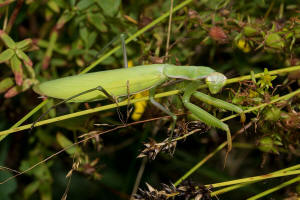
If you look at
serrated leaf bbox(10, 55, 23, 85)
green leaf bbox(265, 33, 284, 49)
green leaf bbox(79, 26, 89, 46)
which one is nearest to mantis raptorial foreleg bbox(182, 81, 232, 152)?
green leaf bbox(265, 33, 284, 49)

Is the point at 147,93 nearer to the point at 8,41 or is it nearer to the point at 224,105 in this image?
the point at 224,105

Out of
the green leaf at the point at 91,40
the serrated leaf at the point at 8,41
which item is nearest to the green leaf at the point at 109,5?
the green leaf at the point at 91,40

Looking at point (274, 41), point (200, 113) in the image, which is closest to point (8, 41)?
point (200, 113)

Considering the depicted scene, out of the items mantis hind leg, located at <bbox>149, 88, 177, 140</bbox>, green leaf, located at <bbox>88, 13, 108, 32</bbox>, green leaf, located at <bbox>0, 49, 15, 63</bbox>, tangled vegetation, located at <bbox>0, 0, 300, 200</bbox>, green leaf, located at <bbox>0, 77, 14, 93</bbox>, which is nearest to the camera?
tangled vegetation, located at <bbox>0, 0, 300, 200</bbox>

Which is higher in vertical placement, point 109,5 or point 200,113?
point 109,5

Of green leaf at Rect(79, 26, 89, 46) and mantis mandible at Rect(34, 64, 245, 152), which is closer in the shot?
mantis mandible at Rect(34, 64, 245, 152)

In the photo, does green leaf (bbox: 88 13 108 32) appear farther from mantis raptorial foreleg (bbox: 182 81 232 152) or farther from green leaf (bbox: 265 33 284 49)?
green leaf (bbox: 265 33 284 49)

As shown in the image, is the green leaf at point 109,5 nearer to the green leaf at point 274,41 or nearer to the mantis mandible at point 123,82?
the mantis mandible at point 123,82
